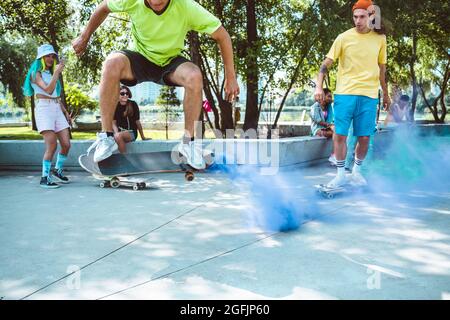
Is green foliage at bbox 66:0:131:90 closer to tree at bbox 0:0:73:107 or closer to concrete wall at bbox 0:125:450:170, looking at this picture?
tree at bbox 0:0:73:107

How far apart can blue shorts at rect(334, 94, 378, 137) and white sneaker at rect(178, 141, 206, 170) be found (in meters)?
2.05

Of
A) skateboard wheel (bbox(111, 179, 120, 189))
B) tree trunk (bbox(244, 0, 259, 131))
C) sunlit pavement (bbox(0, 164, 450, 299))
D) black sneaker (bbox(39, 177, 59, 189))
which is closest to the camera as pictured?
sunlit pavement (bbox(0, 164, 450, 299))

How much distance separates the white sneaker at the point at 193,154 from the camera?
13.5 ft

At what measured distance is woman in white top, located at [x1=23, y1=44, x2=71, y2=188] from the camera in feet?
20.3

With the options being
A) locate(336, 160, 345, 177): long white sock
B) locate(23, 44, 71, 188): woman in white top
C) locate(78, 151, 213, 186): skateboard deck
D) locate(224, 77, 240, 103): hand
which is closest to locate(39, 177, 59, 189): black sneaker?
locate(23, 44, 71, 188): woman in white top

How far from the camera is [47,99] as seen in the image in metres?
6.33

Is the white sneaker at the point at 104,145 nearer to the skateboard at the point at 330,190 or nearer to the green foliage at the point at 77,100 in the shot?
the skateboard at the point at 330,190

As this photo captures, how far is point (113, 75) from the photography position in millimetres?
3904

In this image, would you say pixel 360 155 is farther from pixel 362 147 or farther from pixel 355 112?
pixel 355 112

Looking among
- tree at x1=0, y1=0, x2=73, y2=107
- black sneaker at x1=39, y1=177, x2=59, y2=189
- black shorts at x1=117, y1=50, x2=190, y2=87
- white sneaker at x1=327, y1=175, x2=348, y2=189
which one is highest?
tree at x1=0, y1=0, x2=73, y2=107

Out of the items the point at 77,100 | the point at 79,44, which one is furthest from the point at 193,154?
the point at 77,100
